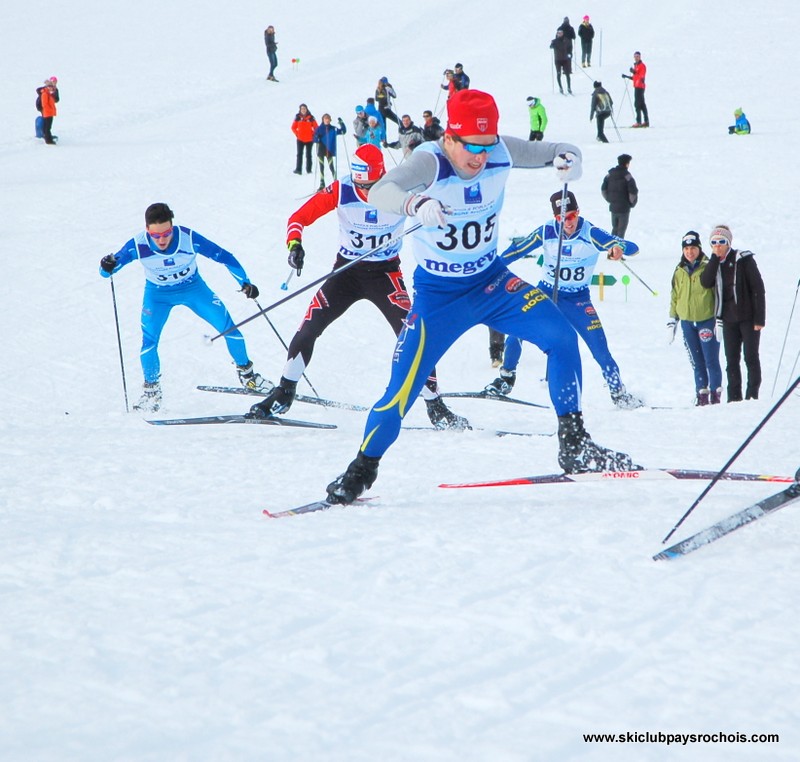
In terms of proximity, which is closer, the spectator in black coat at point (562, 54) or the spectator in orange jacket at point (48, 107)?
the spectator in orange jacket at point (48, 107)

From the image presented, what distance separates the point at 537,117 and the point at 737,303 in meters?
11.5

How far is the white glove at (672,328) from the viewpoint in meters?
8.74

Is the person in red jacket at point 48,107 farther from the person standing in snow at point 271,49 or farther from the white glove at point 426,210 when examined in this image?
the white glove at point 426,210

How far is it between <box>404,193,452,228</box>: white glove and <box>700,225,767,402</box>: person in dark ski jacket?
14.7 ft

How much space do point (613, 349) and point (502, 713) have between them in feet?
25.3

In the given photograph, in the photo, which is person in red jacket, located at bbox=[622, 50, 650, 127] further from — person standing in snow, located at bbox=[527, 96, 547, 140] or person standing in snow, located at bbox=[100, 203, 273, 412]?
person standing in snow, located at bbox=[100, 203, 273, 412]

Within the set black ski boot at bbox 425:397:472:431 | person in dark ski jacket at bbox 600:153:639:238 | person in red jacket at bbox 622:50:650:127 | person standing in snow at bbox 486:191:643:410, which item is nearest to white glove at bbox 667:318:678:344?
person standing in snow at bbox 486:191:643:410

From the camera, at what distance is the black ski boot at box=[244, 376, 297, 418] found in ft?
23.3

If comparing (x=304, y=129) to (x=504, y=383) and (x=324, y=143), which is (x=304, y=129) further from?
(x=504, y=383)

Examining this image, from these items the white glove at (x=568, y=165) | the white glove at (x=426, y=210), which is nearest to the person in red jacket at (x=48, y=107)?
the white glove at (x=568, y=165)

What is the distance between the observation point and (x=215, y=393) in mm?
8750

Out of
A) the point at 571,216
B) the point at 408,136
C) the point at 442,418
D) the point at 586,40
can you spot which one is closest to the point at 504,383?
A: the point at 571,216

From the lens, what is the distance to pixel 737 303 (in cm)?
762

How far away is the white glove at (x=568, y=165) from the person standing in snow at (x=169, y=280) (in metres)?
3.50
